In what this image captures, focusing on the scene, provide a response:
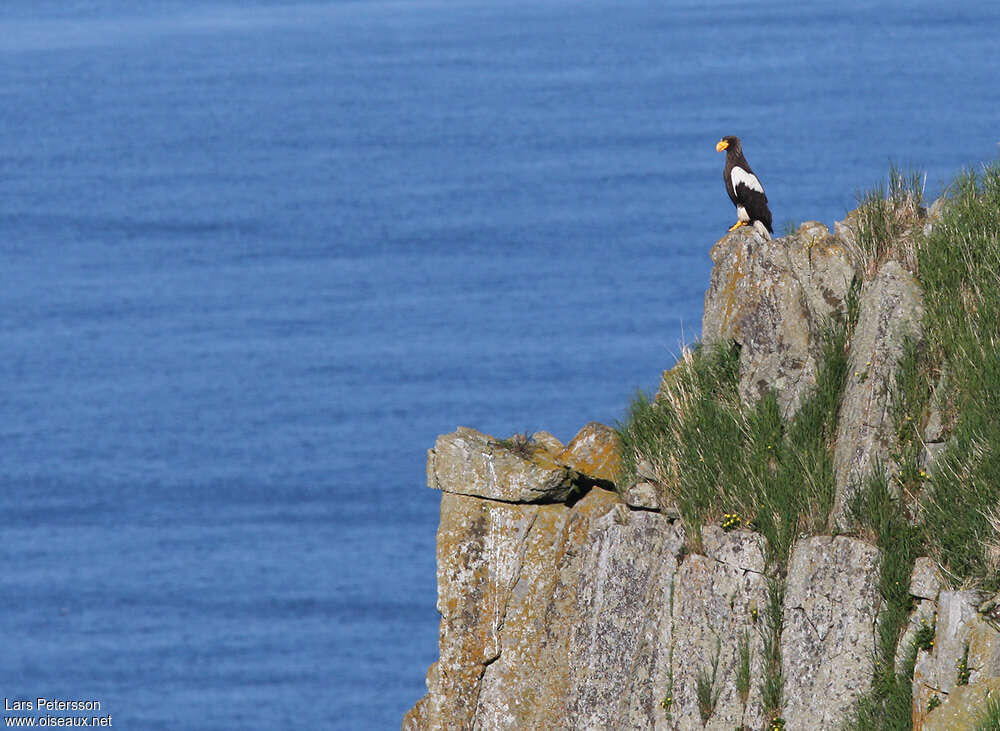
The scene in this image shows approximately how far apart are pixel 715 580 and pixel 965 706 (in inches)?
173

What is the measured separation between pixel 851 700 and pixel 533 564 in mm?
5909

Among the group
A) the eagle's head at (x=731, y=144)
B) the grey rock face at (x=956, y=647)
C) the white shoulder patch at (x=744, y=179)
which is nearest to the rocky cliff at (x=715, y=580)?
the grey rock face at (x=956, y=647)

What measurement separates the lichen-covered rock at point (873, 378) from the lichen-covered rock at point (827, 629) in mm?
526

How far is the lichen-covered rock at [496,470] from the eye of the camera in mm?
23641

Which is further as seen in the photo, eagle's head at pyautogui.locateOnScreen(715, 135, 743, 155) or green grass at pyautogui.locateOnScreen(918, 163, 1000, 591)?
eagle's head at pyautogui.locateOnScreen(715, 135, 743, 155)

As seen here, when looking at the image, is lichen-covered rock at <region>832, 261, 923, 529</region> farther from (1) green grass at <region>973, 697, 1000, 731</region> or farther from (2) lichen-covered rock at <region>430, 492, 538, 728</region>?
(2) lichen-covered rock at <region>430, 492, 538, 728</region>

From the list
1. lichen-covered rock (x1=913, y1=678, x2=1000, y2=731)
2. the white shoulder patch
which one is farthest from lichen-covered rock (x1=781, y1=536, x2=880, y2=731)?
the white shoulder patch

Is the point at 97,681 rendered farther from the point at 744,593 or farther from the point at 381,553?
the point at 744,593

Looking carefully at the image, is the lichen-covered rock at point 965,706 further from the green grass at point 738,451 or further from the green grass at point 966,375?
the green grass at point 738,451

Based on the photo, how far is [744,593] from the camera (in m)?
20.2

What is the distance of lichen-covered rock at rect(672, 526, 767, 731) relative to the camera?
2006 cm

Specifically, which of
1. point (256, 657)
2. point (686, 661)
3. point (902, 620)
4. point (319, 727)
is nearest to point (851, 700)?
point (902, 620)

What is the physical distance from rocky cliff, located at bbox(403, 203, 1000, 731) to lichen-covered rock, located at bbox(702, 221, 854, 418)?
0.03 meters

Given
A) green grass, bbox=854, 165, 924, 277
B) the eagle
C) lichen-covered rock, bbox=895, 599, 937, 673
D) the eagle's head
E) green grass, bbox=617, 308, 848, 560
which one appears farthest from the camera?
A: the eagle's head
